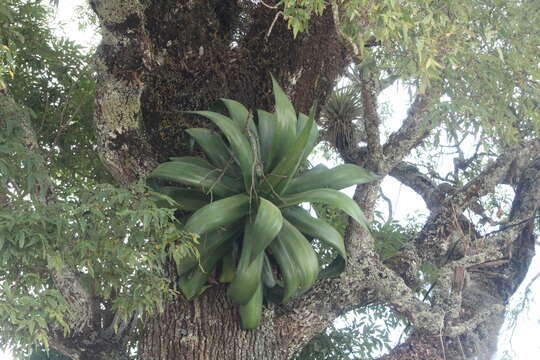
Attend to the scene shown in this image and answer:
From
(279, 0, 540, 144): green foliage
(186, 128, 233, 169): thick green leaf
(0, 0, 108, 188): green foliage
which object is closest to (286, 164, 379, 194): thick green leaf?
(186, 128, 233, 169): thick green leaf

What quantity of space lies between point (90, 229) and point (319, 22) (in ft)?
5.39

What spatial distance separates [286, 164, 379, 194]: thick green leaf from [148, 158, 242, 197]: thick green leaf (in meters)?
0.29

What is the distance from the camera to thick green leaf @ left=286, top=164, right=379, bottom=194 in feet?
10.6

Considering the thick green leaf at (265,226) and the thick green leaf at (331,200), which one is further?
the thick green leaf at (331,200)

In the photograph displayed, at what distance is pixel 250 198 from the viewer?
2910 millimetres

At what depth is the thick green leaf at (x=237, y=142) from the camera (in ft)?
9.73

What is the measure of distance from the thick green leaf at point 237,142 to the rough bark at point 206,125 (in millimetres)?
431

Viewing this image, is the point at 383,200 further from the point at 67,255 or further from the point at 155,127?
the point at 67,255

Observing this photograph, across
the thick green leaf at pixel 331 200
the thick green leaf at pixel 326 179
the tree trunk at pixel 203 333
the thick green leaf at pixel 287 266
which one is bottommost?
the tree trunk at pixel 203 333

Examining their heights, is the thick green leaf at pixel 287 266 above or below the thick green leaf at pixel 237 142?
below

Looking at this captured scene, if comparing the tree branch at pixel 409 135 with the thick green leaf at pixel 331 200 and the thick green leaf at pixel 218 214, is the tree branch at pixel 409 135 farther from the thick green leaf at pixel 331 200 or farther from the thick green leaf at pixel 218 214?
the thick green leaf at pixel 218 214

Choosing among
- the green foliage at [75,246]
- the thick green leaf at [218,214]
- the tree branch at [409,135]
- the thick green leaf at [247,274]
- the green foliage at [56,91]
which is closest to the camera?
the green foliage at [75,246]

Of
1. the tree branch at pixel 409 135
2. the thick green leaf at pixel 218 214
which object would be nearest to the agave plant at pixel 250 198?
the thick green leaf at pixel 218 214

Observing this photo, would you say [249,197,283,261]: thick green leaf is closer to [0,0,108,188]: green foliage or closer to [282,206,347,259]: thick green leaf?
[282,206,347,259]: thick green leaf
